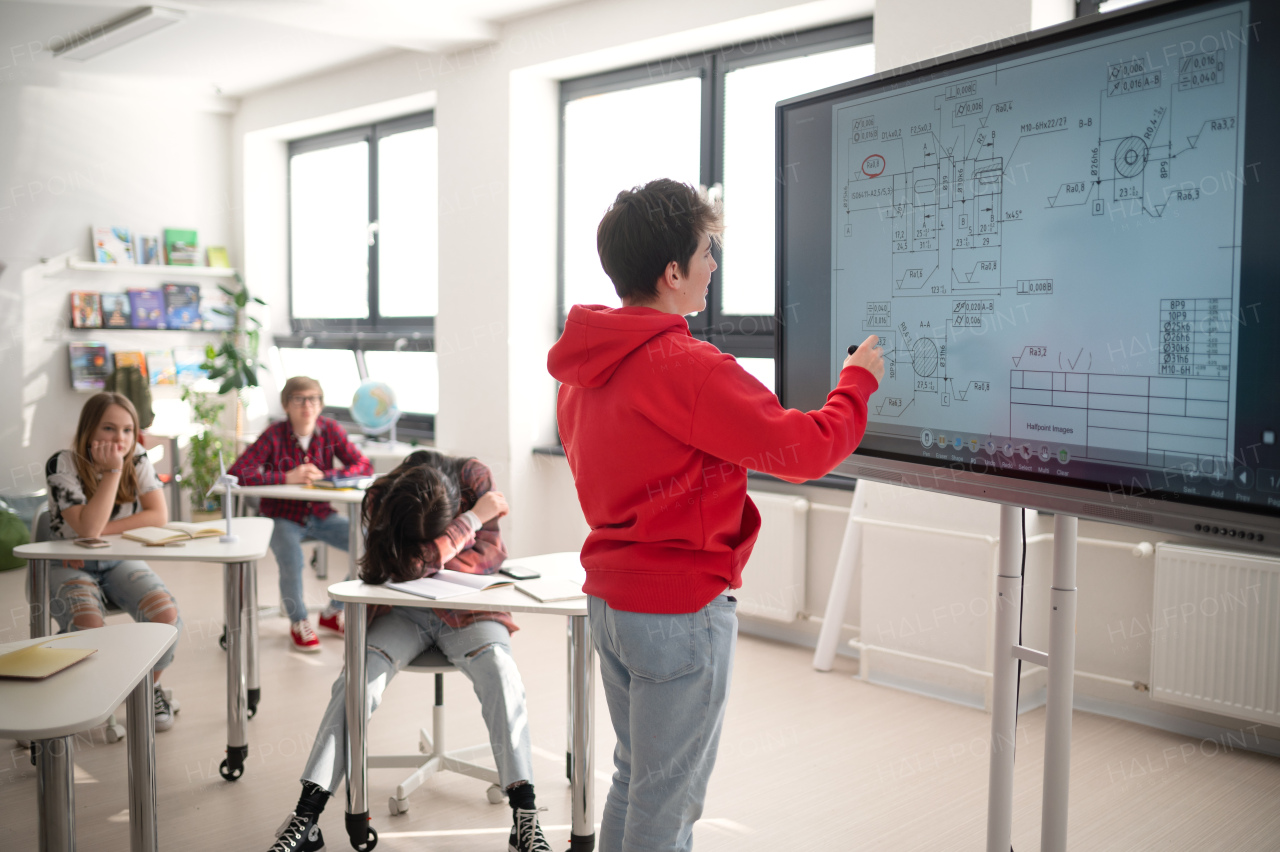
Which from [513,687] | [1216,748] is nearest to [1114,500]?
[513,687]

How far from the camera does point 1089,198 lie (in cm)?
160

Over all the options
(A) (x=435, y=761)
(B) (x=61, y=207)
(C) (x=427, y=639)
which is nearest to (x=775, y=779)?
(A) (x=435, y=761)

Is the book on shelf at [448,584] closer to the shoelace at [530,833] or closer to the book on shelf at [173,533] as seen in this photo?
the shoelace at [530,833]

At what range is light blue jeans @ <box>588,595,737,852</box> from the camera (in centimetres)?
166

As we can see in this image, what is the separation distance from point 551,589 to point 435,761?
2.57ft

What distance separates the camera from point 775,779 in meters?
3.03

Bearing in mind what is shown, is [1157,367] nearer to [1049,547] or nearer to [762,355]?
[1049,547]

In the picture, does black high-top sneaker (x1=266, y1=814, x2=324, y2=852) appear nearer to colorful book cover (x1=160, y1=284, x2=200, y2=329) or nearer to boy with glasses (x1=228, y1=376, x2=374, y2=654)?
boy with glasses (x1=228, y1=376, x2=374, y2=654)

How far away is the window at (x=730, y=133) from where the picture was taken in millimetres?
4527

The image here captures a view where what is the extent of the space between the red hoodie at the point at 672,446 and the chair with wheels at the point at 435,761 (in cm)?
109

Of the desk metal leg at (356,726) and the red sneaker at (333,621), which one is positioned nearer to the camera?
the desk metal leg at (356,726)

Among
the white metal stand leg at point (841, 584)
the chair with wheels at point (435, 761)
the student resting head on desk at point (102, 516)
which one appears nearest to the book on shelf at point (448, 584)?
the chair with wheels at point (435, 761)

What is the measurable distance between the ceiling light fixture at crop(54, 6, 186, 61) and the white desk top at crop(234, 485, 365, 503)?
8.97 ft

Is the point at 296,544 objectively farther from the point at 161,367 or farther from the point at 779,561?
the point at 161,367
